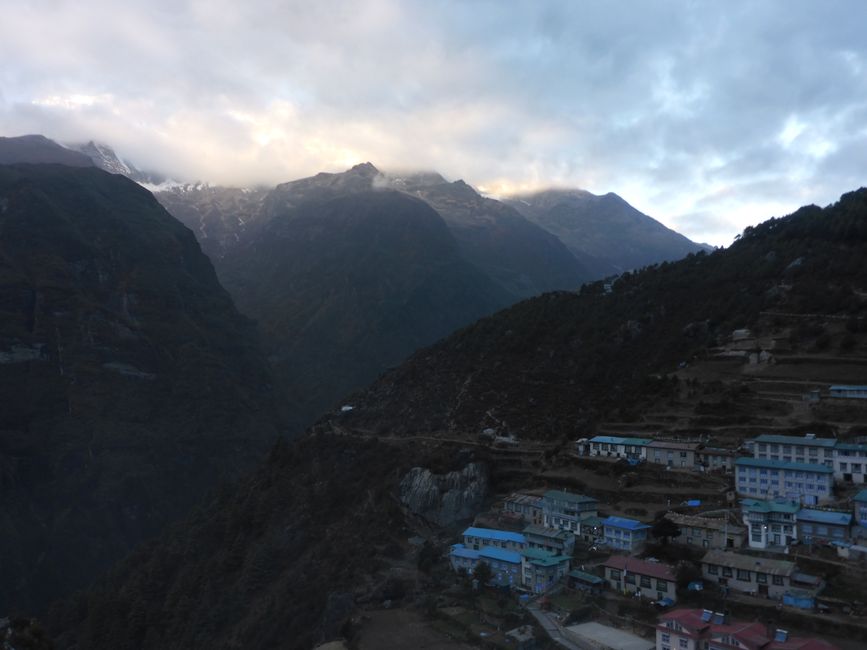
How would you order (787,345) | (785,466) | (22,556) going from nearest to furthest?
(785,466)
(787,345)
(22,556)

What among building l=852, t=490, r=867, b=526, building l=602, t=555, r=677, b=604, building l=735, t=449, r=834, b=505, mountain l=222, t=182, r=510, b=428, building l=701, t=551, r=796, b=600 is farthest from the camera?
mountain l=222, t=182, r=510, b=428

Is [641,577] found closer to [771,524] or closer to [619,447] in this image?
[771,524]

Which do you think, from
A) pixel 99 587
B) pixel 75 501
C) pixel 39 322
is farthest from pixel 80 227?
pixel 99 587

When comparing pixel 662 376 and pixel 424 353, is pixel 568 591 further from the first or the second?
pixel 424 353

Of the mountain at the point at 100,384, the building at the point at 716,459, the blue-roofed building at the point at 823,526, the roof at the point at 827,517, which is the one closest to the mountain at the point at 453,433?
the building at the point at 716,459

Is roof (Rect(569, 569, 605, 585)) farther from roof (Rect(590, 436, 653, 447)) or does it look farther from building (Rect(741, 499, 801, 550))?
roof (Rect(590, 436, 653, 447))

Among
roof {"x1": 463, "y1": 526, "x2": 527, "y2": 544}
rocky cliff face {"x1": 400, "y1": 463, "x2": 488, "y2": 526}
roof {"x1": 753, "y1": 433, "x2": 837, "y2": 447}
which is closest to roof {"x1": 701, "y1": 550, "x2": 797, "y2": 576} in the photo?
roof {"x1": 753, "y1": 433, "x2": 837, "y2": 447}

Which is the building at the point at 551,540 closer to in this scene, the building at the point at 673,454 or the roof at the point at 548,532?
the roof at the point at 548,532
